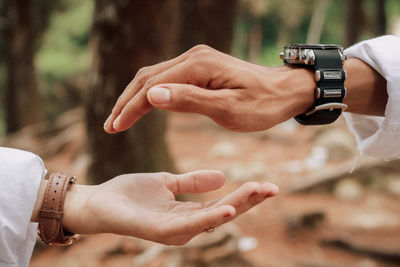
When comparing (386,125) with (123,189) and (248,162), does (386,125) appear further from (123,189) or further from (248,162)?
(248,162)

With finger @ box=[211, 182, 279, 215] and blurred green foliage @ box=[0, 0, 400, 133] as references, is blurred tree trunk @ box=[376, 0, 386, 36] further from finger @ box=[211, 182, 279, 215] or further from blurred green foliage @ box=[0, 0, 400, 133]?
finger @ box=[211, 182, 279, 215]

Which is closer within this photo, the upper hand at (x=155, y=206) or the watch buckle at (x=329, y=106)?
the upper hand at (x=155, y=206)

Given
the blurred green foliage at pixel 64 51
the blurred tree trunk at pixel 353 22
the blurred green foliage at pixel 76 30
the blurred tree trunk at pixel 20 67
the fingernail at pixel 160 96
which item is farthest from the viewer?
the blurred green foliage at pixel 64 51

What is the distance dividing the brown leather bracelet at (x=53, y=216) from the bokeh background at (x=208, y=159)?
4.36 ft

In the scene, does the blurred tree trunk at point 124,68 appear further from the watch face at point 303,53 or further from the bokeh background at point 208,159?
the watch face at point 303,53

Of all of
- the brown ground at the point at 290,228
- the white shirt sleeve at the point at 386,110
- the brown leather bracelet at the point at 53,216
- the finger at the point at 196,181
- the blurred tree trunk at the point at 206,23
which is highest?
the blurred tree trunk at the point at 206,23


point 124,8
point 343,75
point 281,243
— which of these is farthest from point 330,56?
point 281,243

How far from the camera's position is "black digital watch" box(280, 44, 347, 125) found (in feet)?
5.00

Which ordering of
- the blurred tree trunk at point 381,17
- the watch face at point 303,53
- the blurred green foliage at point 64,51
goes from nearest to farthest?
1. the watch face at point 303,53
2. the blurred tree trunk at point 381,17
3. the blurred green foliage at point 64,51

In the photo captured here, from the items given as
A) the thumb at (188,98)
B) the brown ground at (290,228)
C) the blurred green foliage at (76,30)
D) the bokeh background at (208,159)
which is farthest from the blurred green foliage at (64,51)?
the thumb at (188,98)

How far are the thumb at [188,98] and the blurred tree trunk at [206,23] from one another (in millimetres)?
6738

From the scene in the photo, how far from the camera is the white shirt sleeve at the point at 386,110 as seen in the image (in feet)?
5.33

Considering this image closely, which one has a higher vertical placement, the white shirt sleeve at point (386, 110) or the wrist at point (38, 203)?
the white shirt sleeve at point (386, 110)

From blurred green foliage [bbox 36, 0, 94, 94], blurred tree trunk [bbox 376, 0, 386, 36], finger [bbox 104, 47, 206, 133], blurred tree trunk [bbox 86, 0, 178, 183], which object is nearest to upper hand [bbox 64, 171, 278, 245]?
finger [bbox 104, 47, 206, 133]
